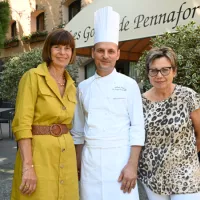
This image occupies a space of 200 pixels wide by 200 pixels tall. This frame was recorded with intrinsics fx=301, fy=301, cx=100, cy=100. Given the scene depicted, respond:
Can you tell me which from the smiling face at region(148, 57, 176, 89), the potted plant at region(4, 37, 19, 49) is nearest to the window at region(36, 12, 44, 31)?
the potted plant at region(4, 37, 19, 49)

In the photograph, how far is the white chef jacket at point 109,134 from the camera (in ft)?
6.93

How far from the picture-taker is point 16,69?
9195 millimetres

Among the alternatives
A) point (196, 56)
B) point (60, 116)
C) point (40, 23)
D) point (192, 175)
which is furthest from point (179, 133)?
point (40, 23)

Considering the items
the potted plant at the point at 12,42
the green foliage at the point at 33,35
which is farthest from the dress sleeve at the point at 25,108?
the potted plant at the point at 12,42

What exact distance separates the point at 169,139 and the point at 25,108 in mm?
1013

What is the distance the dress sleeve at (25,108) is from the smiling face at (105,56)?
486mm

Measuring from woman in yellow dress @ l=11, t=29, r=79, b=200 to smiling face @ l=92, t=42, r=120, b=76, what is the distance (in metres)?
0.21

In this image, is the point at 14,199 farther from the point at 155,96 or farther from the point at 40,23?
the point at 40,23

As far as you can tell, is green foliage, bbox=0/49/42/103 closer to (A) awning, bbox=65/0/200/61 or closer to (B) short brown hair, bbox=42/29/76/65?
(A) awning, bbox=65/0/200/61

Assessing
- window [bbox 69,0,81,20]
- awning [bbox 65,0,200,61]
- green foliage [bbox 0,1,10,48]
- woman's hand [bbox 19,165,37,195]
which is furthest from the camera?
window [bbox 69,0,81,20]

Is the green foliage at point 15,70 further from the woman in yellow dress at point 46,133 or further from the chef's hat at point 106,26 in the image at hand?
the woman in yellow dress at point 46,133

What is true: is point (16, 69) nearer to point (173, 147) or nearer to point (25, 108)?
point (25, 108)

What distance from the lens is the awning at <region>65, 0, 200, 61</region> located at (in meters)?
5.25

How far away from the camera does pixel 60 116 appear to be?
6.69 ft
